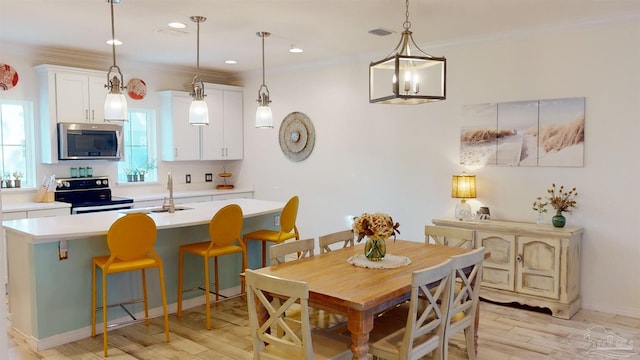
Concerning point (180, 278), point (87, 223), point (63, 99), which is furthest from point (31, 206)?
point (180, 278)

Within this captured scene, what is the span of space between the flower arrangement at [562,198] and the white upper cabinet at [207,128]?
4.41m

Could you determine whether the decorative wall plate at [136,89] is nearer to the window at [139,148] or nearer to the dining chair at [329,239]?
the window at [139,148]

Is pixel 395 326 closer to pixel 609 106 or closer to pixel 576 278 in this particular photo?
pixel 576 278

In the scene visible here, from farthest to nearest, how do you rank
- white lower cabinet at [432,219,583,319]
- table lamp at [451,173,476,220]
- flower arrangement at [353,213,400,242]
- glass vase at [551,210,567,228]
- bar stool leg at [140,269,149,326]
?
table lamp at [451,173,476,220] < glass vase at [551,210,567,228] < white lower cabinet at [432,219,583,319] < bar stool leg at [140,269,149,326] < flower arrangement at [353,213,400,242]

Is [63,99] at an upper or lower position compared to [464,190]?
upper

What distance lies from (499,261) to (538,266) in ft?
1.12

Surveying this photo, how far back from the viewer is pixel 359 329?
2410 mm

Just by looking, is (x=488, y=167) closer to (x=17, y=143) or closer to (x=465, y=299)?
(x=465, y=299)

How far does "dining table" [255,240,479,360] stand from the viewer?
2426 mm

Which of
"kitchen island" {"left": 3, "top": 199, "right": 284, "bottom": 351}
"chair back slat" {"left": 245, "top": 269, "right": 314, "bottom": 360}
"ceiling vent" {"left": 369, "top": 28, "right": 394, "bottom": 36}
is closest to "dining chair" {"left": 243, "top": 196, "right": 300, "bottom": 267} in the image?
"kitchen island" {"left": 3, "top": 199, "right": 284, "bottom": 351}

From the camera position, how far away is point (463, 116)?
511cm

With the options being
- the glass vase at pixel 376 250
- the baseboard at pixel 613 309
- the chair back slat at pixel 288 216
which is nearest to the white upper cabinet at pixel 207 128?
the chair back slat at pixel 288 216

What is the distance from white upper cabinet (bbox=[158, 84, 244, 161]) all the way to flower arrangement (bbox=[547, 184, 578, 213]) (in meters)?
4.41

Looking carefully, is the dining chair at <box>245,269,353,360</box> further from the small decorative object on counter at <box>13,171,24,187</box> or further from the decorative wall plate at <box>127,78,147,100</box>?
the decorative wall plate at <box>127,78,147,100</box>
